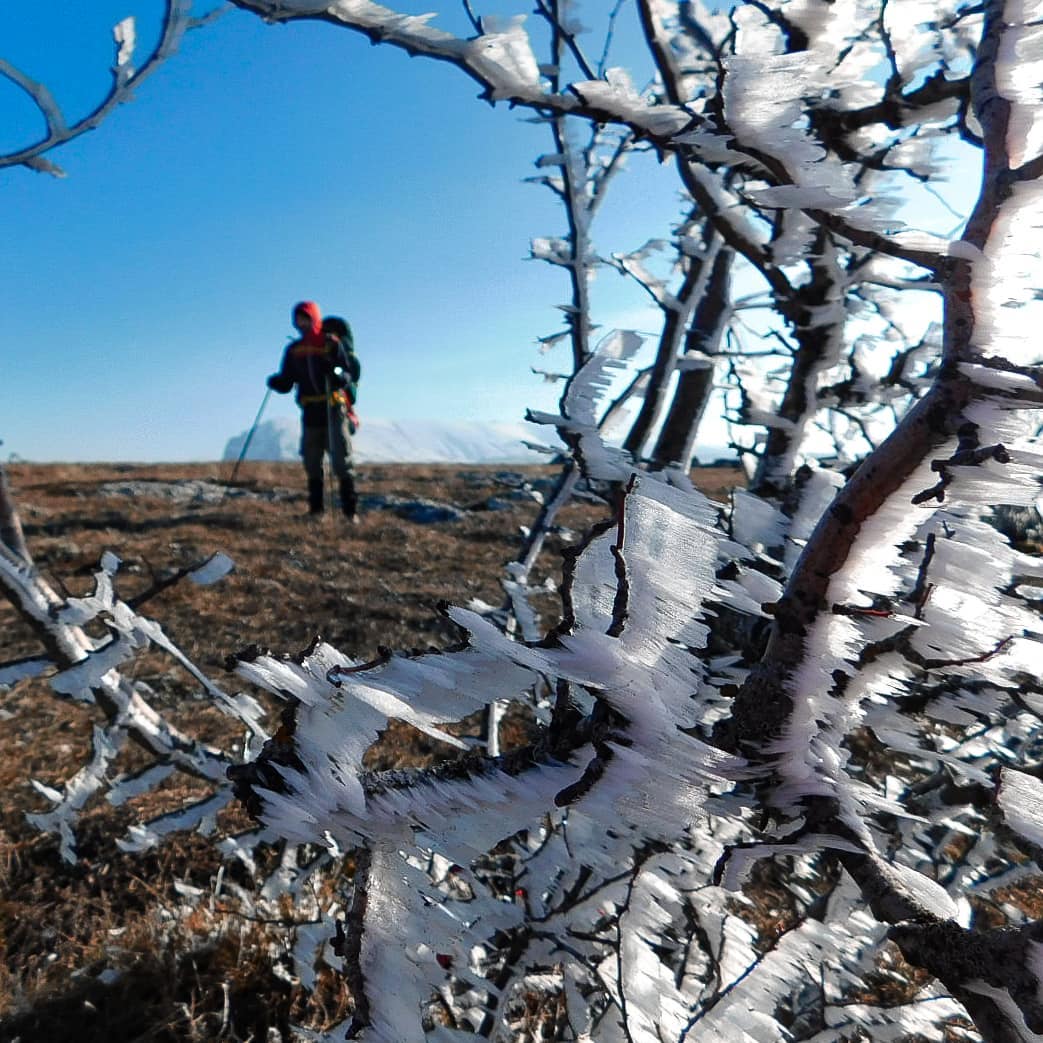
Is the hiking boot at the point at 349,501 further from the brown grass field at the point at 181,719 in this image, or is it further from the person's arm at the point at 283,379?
the person's arm at the point at 283,379

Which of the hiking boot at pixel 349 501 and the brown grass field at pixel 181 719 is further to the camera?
the hiking boot at pixel 349 501

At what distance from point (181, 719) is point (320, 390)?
5395 mm

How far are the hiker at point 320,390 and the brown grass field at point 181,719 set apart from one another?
80 centimetres

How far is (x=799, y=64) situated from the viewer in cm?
50

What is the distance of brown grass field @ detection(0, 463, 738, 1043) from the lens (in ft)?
5.52

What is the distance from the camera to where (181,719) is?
350 centimetres

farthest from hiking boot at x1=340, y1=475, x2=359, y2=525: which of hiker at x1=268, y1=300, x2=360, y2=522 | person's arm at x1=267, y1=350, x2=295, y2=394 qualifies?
person's arm at x1=267, y1=350, x2=295, y2=394

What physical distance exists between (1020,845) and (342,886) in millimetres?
1862

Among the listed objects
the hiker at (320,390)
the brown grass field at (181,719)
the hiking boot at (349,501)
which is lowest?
the brown grass field at (181,719)

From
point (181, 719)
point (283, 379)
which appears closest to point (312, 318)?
point (283, 379)

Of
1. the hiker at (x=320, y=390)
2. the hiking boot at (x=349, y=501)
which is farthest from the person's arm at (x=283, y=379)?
the hiking boot at (x=349, y=501)

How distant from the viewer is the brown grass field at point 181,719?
1.68m

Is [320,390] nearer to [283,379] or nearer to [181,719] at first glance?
[283,379]

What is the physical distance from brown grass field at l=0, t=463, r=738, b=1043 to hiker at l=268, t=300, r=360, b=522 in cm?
80
